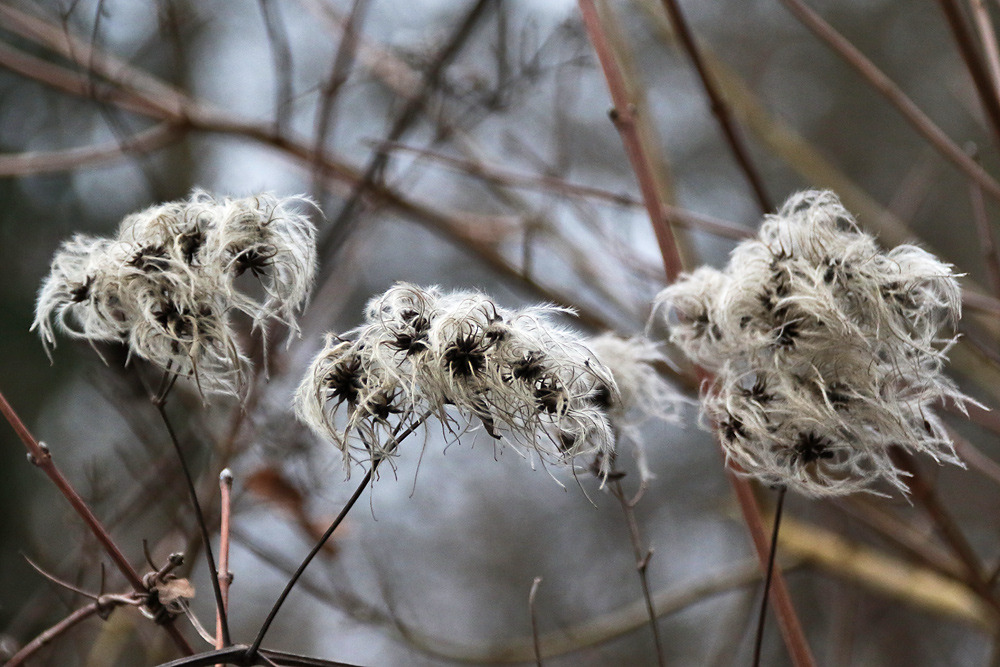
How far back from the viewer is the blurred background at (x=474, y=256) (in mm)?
1748

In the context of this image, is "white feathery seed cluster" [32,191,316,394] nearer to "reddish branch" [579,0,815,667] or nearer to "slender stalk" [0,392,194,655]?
"slender stalk" [0,392,194,655]

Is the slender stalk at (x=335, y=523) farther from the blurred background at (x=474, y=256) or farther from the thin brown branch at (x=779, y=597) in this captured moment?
the blurred background at (x=474, y=256)

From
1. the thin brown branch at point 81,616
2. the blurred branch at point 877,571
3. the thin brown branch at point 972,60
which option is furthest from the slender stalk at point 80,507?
the blurred branch at point 877,571

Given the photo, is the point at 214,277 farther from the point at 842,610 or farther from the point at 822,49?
the point at 822,49

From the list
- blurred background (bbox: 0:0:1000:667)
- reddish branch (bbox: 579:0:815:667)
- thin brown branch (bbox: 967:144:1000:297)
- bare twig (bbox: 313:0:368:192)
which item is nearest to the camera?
reddish branch (bbox: 579:0:815:667)

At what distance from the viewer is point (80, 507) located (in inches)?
33.0

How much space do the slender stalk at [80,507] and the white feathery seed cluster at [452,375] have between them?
23cm

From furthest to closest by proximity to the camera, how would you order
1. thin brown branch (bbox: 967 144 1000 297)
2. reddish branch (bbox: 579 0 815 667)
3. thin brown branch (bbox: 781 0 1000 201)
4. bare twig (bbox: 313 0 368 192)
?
bare twig (bbox: 313 0 368 192), thin brown branch (bbox: 967 144 1000 297), thin brown branch (bbox: 781 0 1000 201), reddish branch (bbox: 579 0 815 667)

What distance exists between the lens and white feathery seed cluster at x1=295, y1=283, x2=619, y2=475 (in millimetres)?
747

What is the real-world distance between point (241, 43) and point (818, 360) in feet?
14.0

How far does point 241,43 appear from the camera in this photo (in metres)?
4.47

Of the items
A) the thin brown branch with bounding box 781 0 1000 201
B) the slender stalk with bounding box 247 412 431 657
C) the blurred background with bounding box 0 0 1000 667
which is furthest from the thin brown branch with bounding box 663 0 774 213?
the slender stalk with bounding box 247 412 431 657

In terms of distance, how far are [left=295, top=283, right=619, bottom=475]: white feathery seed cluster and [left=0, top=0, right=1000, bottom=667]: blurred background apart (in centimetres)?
57

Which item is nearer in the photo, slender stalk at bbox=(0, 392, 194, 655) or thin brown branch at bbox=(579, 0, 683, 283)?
slender stalk at bbox=(0, 392, 194, 655)
